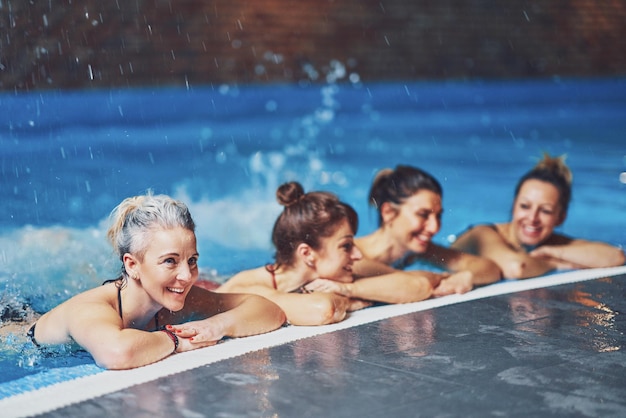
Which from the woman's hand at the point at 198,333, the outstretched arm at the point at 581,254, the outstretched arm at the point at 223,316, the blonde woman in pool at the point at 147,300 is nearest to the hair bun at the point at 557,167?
the outstretched arm at the point at 581,254

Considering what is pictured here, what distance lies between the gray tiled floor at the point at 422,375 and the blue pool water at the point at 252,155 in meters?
0.87

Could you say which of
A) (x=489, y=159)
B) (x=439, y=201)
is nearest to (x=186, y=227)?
(x=439, y=201)

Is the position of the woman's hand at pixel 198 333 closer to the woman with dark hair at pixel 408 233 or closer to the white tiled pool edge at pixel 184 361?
the white tiled pool edge at pixel 184 361

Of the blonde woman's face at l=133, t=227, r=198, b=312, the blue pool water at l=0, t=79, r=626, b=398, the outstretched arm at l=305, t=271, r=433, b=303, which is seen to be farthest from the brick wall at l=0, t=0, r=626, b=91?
the blonde woman's face at l=133, t=227, r=198, b=312

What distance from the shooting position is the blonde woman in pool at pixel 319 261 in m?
3.89

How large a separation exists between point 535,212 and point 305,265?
169 cm

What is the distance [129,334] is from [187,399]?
498 millimetres

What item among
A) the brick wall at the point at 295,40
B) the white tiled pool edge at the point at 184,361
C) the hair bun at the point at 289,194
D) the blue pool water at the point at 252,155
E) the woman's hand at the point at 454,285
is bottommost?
the white tiled pool edge at the point at 184,361

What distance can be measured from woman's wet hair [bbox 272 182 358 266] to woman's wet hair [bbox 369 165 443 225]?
0.71 metres

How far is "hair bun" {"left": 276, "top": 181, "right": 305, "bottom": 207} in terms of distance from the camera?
3.93 meters

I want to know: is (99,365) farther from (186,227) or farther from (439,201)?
(439,201)

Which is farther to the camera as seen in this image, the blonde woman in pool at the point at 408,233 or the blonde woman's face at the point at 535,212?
the blonde woman's face at the point at 535,212

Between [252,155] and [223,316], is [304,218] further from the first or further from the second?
[252,155]

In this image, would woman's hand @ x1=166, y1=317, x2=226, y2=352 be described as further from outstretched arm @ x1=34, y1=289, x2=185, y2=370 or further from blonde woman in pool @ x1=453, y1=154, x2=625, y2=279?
blonde woman in pool @ x1=453, y1=154, x2=625, y2=279
